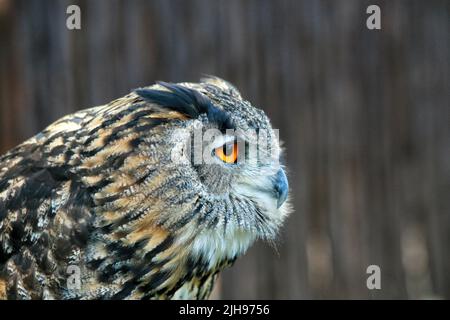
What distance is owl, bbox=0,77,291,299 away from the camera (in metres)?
2.30

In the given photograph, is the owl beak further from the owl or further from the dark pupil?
the dark pupil

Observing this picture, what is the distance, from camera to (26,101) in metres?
4.21

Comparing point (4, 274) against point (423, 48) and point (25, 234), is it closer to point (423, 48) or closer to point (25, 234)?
point (25, 234)

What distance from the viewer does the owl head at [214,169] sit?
2.29 meters

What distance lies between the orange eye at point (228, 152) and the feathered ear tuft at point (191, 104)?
7cm

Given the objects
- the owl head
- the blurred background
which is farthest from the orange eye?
the blurred background

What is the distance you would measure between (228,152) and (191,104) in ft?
0.79

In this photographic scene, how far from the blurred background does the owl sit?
6.05 feet

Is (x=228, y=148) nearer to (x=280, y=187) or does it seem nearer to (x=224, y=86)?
(x=280, y=187)

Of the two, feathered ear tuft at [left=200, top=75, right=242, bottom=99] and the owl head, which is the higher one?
feathered ear tuft at [left=200, top=75, right=242, bottom=99]

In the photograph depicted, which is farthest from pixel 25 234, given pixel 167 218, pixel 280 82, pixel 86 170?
pixel 280 82

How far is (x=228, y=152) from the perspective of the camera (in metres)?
2.40
